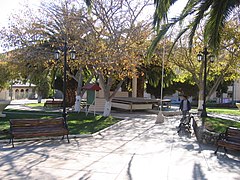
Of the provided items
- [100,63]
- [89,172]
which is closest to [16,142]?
[89,172]

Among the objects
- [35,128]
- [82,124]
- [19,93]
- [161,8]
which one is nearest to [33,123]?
[35,128]

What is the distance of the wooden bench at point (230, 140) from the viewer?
8.32 meters

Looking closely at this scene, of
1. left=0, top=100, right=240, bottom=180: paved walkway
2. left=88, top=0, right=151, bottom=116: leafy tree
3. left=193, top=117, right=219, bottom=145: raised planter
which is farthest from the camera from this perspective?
left=88, top=0, right=151, bottom=116: leafy tree

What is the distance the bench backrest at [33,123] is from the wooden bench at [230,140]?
5.40 metres

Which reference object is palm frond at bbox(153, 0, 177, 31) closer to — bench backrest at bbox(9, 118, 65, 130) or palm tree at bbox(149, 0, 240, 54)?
Result: palm tree at bbox(149, 0, 240, 54)

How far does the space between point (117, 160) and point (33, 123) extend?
3670 mm

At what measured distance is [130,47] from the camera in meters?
17.2

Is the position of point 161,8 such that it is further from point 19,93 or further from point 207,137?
point 19,93

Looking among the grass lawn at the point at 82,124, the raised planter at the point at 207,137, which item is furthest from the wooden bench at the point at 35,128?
the raised planter at the point at 207,137

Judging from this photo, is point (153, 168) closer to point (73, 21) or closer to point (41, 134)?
point (41, 134)

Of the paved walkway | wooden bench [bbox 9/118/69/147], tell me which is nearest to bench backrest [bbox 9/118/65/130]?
wooden bench [bbox 9/118/69/147]

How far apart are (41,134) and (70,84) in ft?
66.4

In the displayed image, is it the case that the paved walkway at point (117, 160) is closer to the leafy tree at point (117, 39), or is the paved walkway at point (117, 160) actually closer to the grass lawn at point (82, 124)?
the grass lawn at point (82, 124)

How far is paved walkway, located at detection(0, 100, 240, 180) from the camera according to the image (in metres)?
6.38
